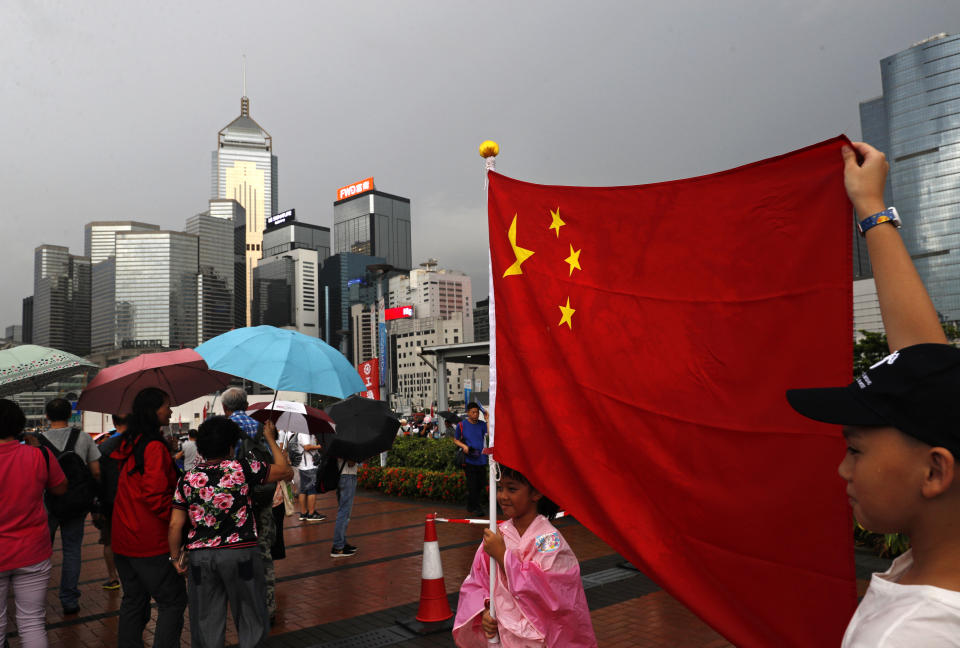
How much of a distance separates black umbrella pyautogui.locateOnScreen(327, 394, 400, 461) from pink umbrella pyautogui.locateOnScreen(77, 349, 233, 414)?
231 cm

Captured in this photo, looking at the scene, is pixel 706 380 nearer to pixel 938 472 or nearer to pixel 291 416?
pixel 938 472

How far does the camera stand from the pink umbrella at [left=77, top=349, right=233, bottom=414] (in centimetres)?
Answer: 586

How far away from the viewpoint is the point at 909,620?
1107 millimetres

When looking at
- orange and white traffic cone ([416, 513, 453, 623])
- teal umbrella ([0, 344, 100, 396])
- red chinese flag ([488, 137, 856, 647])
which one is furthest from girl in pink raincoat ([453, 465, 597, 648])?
teal umbrella ([0, 344, 100, 396])

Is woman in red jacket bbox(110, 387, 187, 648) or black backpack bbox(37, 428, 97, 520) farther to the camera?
black backpack bbox(37, 428, 97, 520)

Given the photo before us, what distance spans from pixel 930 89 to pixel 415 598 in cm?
11574

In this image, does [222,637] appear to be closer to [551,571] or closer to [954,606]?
[551,571]

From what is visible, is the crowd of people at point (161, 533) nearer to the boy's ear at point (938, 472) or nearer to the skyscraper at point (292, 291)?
the boy's ear at point (938, 472)

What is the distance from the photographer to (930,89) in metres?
94.1

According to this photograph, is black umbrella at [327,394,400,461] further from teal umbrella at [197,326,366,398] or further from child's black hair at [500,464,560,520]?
child's black hair at [500,464,560,520]

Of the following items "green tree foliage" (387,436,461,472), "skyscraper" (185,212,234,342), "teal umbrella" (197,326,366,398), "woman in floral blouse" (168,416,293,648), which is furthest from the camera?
"skyscraper" (185,212,234,342)

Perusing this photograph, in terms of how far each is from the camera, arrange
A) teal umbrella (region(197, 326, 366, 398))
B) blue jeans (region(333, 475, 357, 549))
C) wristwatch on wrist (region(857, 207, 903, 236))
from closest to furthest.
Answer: wristwatch on wrist (region(857, 207, 903, 236)), teal umbrella (region(197, 326, 366, 398)), blue jeans (region(333, 475, 357, 549))

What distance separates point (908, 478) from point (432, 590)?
5.33 metres

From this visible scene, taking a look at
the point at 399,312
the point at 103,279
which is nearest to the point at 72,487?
the point at 399,312
